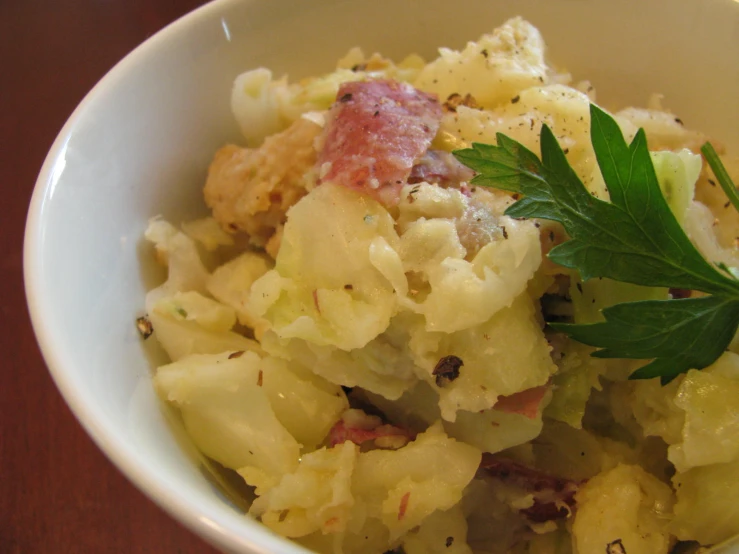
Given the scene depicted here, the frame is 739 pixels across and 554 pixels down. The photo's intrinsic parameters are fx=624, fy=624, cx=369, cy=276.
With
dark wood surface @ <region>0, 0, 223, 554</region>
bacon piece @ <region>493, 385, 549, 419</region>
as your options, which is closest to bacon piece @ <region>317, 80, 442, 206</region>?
bacon piece @ <region>493, 385, 549, 419</region>

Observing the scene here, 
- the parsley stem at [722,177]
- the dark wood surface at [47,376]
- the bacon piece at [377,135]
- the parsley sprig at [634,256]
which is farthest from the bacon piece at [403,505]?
the parsley stem at [722,177]

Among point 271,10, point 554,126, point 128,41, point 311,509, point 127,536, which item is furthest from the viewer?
point 128,41

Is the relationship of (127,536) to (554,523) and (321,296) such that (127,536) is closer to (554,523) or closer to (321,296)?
(321,296)

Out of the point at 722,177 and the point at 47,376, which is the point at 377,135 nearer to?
the point at 722,177

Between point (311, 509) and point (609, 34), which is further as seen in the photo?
point (609, 34)

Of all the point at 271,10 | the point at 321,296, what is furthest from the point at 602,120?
the point at 271,10

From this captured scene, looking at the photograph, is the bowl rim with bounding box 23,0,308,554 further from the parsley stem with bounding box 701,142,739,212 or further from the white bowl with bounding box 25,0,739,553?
the parsley stem with bounding box 701,142,739,212

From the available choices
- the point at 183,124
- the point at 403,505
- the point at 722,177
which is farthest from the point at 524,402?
the point at 183,124
